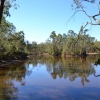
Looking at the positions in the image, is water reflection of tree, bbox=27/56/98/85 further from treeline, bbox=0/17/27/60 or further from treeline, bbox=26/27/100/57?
treeline, bbox=26/27/100/57

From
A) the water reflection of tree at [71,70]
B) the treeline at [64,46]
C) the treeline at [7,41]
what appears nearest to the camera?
the water reflection of tree at [71,70]

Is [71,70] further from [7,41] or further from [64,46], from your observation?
[64,46]

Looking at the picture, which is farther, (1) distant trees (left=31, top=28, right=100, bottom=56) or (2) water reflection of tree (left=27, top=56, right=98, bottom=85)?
(1) distant trees (left=31, top=28, right=100, bottom=56)

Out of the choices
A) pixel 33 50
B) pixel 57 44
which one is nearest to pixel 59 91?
pixel 57 44

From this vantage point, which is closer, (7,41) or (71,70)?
(71,70)

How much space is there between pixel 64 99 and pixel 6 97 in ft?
13.8

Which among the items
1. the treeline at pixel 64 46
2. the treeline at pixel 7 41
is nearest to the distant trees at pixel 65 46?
the treeline at pixel 64 46

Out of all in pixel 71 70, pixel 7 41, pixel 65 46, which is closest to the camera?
pixel 71 70

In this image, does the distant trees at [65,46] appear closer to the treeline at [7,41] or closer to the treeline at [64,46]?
the treeline at [64,46]

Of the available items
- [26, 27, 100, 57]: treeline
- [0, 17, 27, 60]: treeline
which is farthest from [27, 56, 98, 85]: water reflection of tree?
[26, 27, 100, 57]: treeline

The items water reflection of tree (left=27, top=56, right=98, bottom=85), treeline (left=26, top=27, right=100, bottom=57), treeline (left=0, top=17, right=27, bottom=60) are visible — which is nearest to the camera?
water reflection of tree (left=27, top=56, right=98, bottom=85)

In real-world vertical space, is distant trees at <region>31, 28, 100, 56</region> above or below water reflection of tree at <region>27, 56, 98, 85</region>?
above

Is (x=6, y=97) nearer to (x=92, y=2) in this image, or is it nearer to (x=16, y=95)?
(x=16, y=95)

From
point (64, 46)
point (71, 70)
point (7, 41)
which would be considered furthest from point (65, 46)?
point (71, 70)
